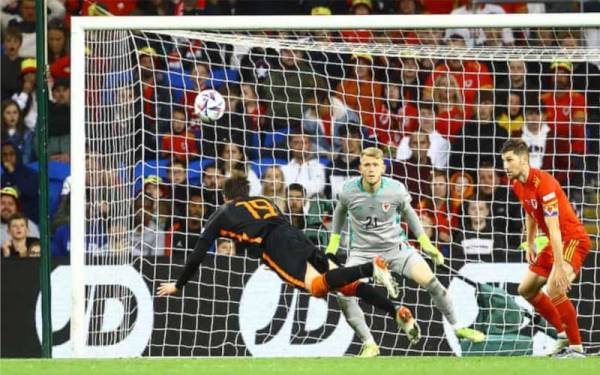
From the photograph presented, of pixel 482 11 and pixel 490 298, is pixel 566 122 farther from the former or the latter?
pixel 482 11

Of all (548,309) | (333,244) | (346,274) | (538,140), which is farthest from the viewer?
(538,140)

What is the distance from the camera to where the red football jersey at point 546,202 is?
11.8 metres

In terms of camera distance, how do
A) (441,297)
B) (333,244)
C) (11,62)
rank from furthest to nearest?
(11,62) < (333,244) < (441,297)

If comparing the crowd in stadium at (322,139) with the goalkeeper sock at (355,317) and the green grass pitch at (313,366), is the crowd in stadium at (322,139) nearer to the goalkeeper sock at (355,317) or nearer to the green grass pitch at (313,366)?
the goalkeeper sock at (355,317)

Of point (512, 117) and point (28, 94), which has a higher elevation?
point (28, 94)

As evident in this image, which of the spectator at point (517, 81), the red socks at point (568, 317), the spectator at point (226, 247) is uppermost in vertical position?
the spectator at point (517, 81)

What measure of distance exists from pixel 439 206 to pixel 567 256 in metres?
2.65

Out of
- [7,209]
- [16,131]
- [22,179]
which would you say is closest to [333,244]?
[7,209]

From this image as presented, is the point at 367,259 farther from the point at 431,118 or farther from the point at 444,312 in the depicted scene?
the point at 431,118

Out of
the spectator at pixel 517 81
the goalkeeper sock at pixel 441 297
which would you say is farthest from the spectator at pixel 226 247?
the spectator at pixel 517 81

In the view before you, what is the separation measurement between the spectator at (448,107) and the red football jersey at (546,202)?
2.91m

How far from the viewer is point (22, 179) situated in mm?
15539

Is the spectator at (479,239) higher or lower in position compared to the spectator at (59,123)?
lower

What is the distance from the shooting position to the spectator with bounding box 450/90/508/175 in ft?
48.8
